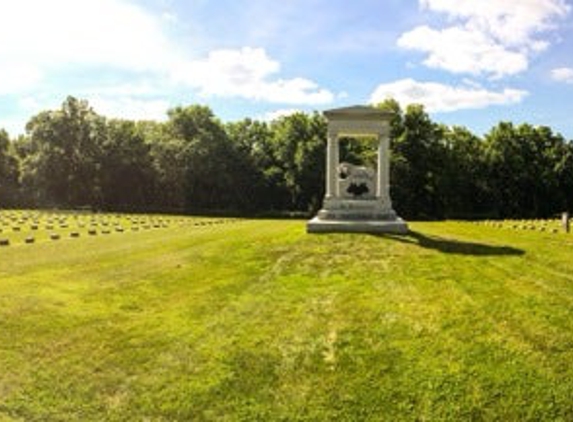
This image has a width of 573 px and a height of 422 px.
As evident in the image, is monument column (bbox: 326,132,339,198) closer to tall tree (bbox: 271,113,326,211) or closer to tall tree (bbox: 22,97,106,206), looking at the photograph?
tall tree (bbox: 271,113,326,211)

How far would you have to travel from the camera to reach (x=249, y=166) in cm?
6769

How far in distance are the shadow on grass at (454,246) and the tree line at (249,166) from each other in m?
39.9

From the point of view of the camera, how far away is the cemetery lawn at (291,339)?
27.1 feet

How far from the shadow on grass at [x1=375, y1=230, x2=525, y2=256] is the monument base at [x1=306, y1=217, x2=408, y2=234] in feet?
1.58

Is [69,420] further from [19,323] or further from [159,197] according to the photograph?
[159,197]

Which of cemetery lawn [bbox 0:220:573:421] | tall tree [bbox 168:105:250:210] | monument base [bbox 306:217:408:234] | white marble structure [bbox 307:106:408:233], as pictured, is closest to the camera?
cemetery lawn [bbox 0:220:573:421]

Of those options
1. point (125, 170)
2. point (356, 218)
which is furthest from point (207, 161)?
point (356, 218)

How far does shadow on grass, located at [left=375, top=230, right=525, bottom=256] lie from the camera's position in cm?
1752

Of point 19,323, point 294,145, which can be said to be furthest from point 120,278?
point 294,145

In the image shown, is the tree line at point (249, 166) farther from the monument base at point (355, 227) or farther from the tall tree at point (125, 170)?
the monument base at point (355, 227)

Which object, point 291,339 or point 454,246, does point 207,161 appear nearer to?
point 454,246

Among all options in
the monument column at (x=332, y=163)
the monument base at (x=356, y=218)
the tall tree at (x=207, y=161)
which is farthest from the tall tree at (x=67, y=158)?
the monument base at (x=356, y=218)

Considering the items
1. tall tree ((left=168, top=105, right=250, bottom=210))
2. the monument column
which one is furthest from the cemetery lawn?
tall tree ((left=168, top=105, right=250, bottom=210))

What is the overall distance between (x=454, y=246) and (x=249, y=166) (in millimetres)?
50012
